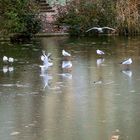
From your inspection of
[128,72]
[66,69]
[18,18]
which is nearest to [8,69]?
Result: [66,69]

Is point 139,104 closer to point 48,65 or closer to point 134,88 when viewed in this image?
point 134,88

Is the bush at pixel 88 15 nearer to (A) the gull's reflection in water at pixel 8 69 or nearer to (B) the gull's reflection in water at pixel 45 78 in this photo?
(A) the gull's reflection in water at pixel 8 69

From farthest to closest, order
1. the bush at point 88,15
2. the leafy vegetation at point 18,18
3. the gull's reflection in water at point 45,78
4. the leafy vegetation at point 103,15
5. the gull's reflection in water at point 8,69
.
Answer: the bush at point 88,15
the leafy vegetation at point 103,15
the leafy vegetation at point 18,18
the gull's reflection in water at point 8,69
the gull's reflection in water at point 45,78

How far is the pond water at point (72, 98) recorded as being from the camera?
826cm

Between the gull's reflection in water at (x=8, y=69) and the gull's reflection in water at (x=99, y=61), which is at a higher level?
the gull's reflection in water at (x=8, y=69)

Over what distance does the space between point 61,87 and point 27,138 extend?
4289 mm

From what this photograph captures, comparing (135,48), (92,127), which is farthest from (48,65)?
(92,127)

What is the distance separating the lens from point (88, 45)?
72.1 feet

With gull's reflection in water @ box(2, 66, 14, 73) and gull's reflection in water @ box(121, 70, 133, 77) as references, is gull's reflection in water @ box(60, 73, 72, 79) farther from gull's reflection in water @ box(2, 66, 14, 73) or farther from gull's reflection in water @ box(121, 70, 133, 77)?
gull's reflection in water @ box(2, 66, 14, 73)

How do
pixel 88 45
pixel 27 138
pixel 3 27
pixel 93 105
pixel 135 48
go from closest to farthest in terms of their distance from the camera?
pixel 27 138 < pixel 93 105 < pixel 135 48 < pixel 88 45 < pixel 3 27

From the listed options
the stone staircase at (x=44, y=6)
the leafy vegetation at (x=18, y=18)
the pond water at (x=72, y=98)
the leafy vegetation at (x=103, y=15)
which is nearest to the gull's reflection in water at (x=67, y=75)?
the pond water at (x=72, y=98)

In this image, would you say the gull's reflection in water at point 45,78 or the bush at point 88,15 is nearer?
the gull's reflection in water at point 45,78

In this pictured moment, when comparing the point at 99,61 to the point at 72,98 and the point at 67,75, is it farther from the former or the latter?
the point at 72,98

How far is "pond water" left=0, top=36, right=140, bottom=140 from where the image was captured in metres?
8.26
